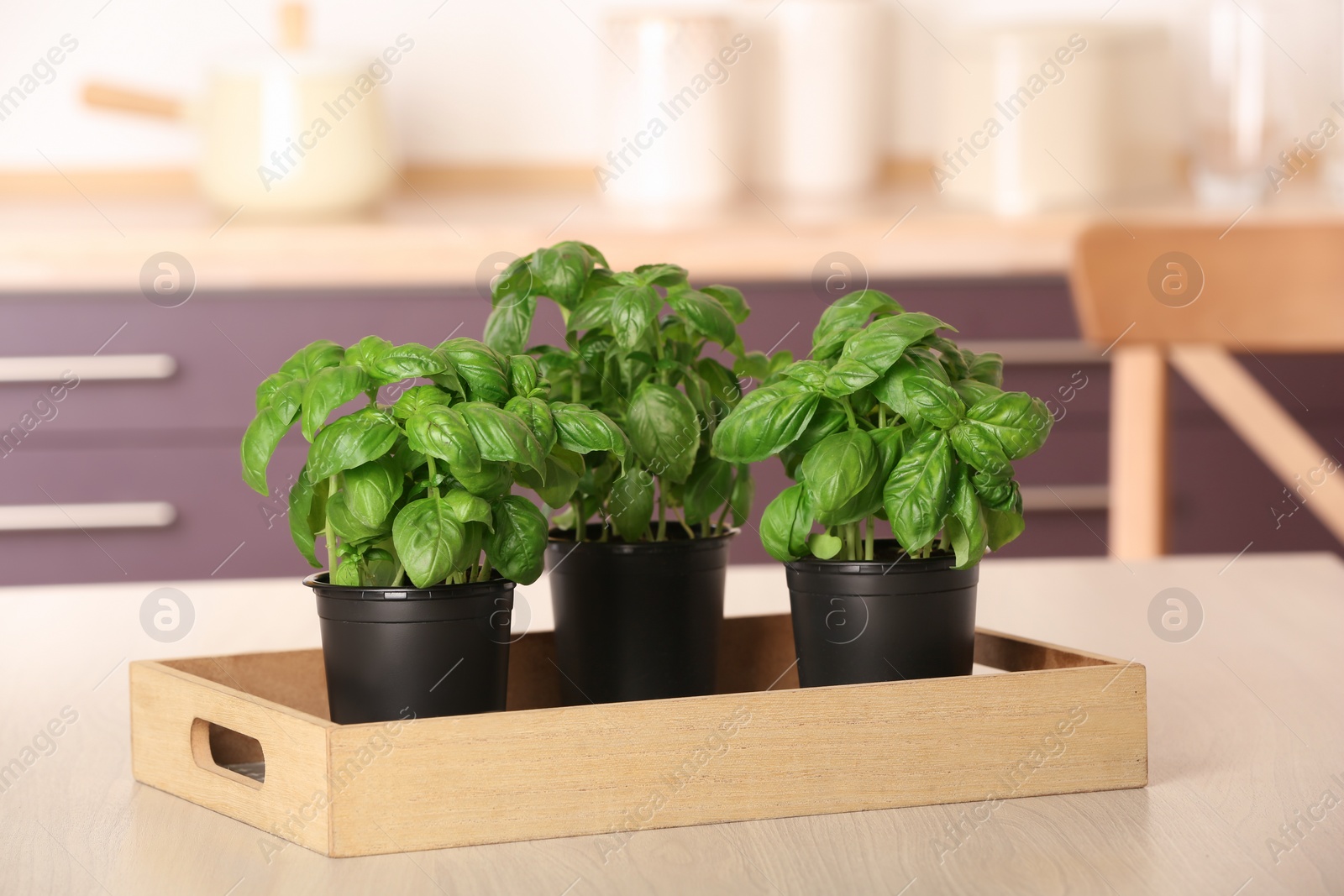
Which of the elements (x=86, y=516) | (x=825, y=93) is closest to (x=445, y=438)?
A: (x=86, y=516)

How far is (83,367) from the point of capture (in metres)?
2.44

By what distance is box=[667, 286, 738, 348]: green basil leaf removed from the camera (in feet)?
2.83

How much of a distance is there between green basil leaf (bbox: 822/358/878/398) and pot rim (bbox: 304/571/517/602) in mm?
204

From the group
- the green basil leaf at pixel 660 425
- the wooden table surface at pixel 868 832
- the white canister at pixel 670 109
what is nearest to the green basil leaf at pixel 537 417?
the green basil leaf at pixel 660 425

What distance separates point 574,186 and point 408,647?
246 cm

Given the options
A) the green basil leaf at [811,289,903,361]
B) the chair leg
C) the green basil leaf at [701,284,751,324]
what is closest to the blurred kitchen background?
the chair leg

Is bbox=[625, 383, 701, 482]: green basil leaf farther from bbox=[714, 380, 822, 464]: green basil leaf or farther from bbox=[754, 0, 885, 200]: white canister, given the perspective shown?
bbox=[754, 0, 885, 200]: white canister

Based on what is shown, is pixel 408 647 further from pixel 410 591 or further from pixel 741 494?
pixel 741 494

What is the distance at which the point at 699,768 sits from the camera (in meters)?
0.71

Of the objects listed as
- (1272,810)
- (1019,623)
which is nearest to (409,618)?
(1272,810)

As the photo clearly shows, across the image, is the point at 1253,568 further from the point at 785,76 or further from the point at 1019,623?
the point at 785,76

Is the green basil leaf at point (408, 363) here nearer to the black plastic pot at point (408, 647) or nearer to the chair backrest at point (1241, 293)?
the black plastic pot at point (408, 647)

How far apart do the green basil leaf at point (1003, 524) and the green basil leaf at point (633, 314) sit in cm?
23

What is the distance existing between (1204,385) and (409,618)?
1359 mm
